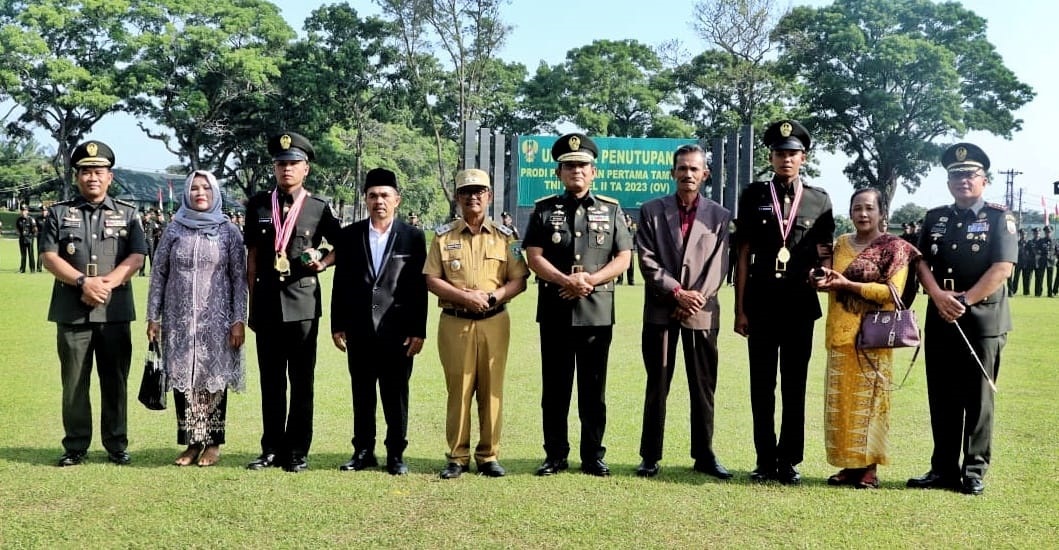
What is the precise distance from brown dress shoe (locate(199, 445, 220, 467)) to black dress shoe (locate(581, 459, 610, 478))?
2146mm

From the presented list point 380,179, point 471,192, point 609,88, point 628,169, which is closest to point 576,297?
point 471,192

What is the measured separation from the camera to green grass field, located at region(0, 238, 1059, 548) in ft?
13.1

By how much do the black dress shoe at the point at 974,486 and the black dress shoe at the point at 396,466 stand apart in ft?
9.85

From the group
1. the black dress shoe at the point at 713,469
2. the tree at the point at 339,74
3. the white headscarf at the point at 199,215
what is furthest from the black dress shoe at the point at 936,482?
the tree at the point at 339,74

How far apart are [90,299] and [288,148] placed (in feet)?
4.64

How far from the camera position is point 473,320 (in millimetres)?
5051

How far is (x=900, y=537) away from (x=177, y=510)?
3.35 m

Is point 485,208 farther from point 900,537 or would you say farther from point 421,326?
point 900,537

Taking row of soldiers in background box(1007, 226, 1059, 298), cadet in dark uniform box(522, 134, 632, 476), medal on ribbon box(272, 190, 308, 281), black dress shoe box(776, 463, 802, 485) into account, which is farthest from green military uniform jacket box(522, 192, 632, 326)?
row of soldiers in background box(1007, 226, 1059, 298)

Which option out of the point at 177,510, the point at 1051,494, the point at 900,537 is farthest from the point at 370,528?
the point at 1051,494

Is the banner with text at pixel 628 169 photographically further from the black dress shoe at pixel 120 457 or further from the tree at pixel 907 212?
the tree at pixel 907 212

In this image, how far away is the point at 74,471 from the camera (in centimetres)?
Answer: 500

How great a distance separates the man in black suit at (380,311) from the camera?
506cm

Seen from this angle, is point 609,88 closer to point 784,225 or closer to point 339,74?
point 339,74
